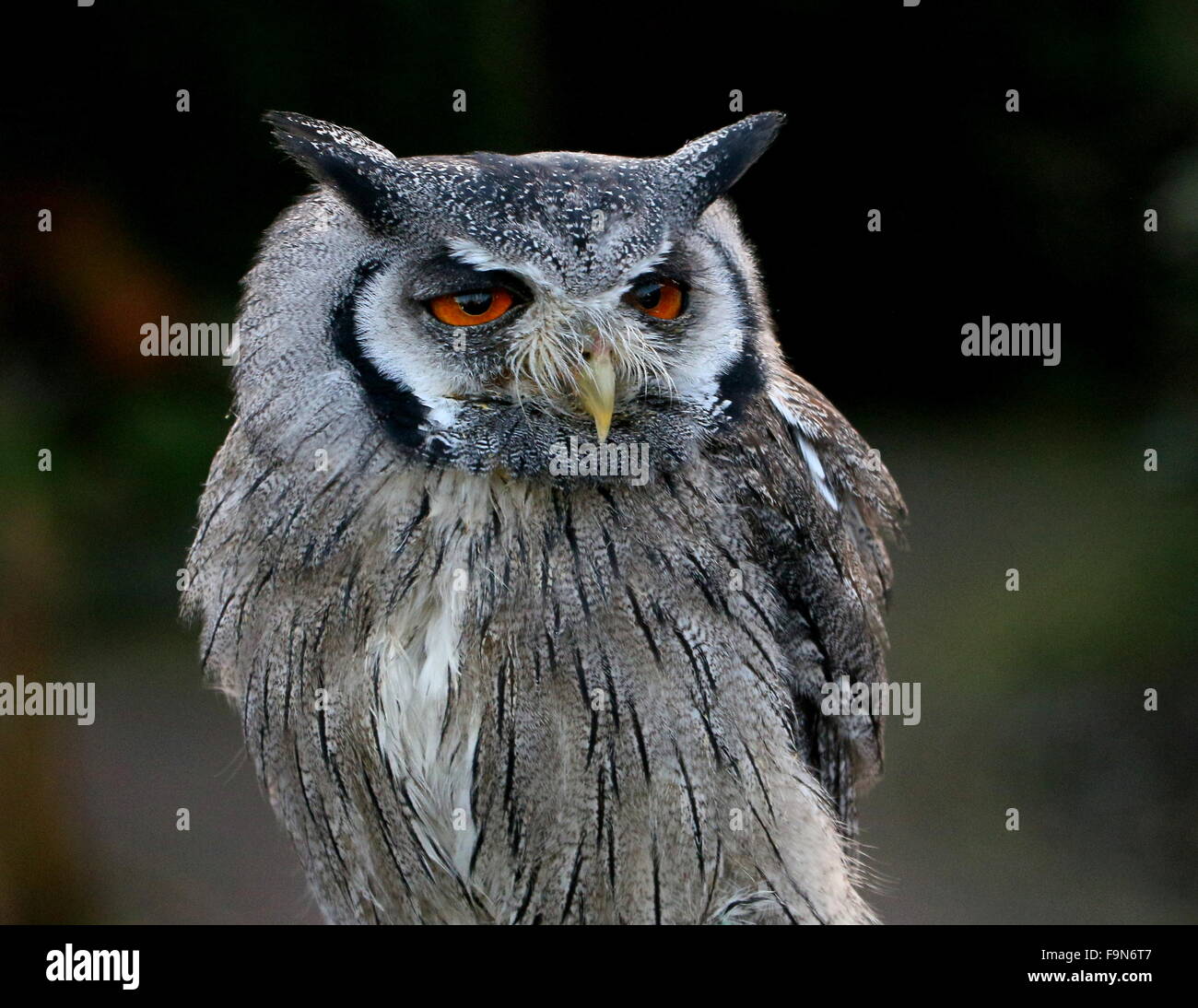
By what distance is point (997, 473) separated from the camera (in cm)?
457

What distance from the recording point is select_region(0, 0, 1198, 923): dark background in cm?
260

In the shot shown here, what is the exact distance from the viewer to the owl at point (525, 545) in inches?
47.8

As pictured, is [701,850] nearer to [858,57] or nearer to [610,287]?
[610,287]

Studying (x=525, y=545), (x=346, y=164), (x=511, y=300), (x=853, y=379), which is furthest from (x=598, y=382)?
(x=853, y=379)

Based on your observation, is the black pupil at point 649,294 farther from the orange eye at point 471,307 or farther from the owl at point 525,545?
the orange eye at point 471,307

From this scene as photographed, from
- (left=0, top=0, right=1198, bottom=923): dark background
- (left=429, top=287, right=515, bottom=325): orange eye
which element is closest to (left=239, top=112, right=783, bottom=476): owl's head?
(left=429, top=287, right=515, bottom=325): orange eye

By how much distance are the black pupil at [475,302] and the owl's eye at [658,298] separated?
157mm

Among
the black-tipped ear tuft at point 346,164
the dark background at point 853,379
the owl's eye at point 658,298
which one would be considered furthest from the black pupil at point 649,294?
the dark background at point 853,379

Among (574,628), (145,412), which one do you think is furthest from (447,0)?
(574,628)

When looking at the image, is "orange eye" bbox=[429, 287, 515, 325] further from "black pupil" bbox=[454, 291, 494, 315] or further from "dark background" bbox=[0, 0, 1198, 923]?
"dark background" bbox=[0, 0, 1198, 923]

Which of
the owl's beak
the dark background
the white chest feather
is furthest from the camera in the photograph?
the dark background

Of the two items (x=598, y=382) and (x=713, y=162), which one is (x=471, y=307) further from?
(x=713, y=162)

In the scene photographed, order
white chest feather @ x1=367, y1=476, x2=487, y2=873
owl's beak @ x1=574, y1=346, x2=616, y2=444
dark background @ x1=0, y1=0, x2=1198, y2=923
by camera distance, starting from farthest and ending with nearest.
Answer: dark background @ x1=0, y1=0, x2=1198, y2=923 < white chest feather @ x1=367, y1=476, x2=487, y2=873 < owl's beak @ x1=574, y1=346, x2=616, y2=444
